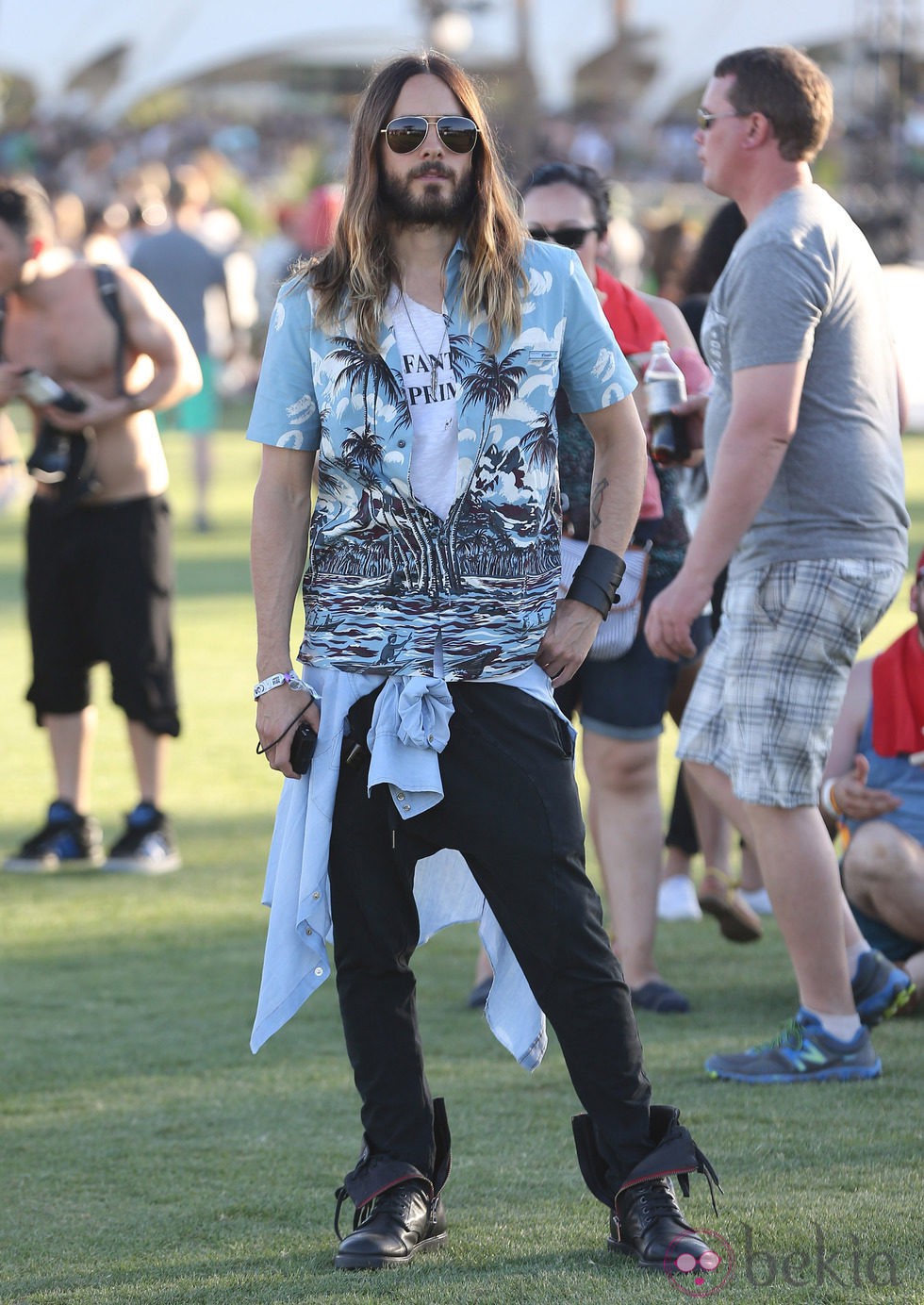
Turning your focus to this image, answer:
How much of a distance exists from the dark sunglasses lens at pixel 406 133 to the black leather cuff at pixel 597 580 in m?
0.75

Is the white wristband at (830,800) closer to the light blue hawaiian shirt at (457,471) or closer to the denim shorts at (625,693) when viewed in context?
the denim shorts at (625,693)

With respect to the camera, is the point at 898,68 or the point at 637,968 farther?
the point at 898,68

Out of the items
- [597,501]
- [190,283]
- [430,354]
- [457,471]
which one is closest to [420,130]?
[430,354]

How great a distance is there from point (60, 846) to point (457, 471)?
3.99 meters

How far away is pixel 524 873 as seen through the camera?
10.3ft

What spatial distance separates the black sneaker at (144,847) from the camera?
6621 mm

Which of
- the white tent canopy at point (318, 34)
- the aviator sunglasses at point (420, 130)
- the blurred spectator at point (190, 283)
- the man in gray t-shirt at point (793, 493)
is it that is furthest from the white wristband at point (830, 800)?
the white tent canopy at point (318, 34)

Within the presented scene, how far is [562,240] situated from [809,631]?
1.31 meters

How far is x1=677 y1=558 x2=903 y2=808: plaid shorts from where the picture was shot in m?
4.08

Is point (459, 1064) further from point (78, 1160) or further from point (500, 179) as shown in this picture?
point (500, 179)

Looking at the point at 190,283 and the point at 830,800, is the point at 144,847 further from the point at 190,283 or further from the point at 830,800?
the point at 190,283

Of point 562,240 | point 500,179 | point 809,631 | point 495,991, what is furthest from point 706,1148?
point 562,240

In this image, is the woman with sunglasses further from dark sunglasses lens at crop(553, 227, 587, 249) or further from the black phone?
the black phone

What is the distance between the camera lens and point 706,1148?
3.83 meters
